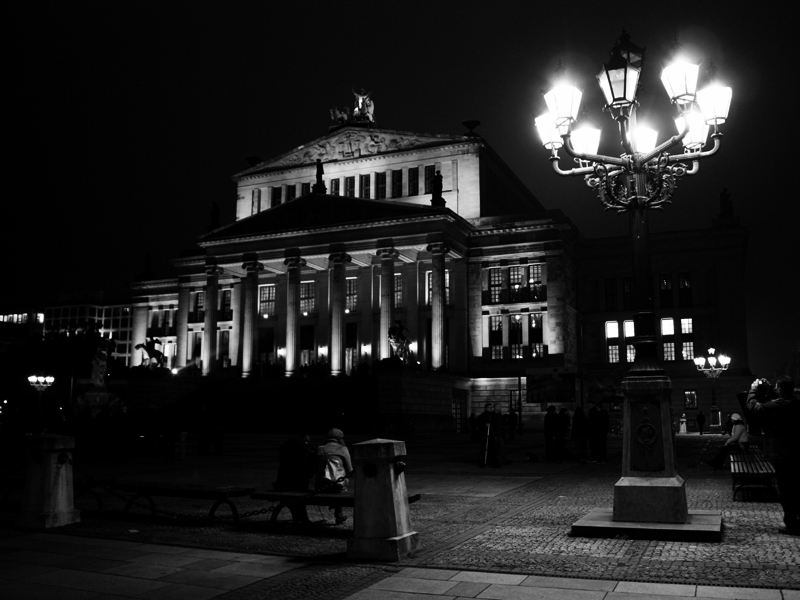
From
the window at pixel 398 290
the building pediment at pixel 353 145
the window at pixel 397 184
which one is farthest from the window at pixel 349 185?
the window at pixel 398 290

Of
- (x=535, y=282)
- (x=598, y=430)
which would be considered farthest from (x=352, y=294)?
(x=598, y=430)

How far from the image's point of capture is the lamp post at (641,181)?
10.9 metres

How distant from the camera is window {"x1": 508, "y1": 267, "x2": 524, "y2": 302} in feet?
204

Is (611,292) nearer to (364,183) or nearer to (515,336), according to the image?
(515,336)

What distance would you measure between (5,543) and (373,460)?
18.2 ft

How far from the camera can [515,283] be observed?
6272 centimetres

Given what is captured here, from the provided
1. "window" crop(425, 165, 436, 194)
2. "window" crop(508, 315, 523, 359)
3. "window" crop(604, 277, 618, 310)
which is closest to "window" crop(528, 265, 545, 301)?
"window" crop(508, 315, 523, 359)

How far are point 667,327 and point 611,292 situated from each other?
18.8 ft

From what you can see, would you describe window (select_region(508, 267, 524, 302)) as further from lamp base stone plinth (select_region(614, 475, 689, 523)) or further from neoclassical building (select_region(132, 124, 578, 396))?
lamp base stone plinth (select_region(614, 475, 689, 523))

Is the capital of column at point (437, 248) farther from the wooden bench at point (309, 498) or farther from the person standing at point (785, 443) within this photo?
the person standing at point (785, 443)

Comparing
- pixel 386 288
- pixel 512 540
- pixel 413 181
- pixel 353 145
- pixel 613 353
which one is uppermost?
pixel 353 145

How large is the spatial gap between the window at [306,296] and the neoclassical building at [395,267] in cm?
11

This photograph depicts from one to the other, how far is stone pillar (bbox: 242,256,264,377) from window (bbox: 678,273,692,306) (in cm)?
3537

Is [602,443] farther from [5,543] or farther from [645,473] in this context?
[5,543]
